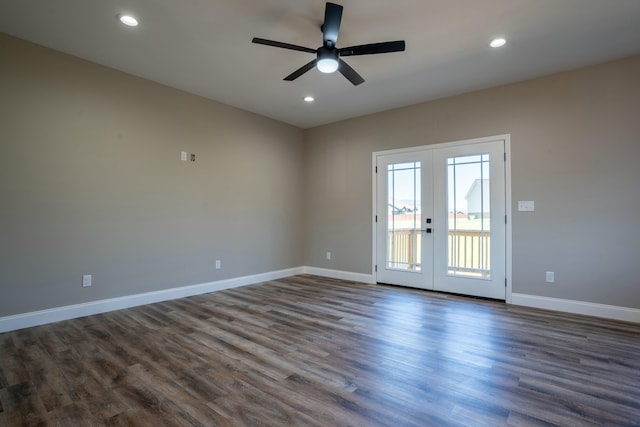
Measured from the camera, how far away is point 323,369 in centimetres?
233

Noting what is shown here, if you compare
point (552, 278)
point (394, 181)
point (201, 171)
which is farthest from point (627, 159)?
point (201, 171)

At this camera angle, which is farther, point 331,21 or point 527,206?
point 527,206

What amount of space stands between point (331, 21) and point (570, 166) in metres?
3.35

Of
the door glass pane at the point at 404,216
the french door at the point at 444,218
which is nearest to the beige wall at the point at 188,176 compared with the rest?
the french door at the point at 444,218

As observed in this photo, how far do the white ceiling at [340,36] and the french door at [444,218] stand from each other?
105 cm

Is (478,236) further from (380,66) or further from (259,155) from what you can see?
(259,155)

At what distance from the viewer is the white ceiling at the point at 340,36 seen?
8.68 feet

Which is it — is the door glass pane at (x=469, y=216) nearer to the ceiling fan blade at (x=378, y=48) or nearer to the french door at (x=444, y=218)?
the french door at (x=444, y=218)

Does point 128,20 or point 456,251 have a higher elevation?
point 128,20

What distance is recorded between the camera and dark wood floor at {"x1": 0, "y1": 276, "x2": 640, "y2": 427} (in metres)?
1.81

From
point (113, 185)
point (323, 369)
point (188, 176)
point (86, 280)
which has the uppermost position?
point (188, 176)

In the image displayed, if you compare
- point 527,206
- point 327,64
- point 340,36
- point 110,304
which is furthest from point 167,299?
point 527,206

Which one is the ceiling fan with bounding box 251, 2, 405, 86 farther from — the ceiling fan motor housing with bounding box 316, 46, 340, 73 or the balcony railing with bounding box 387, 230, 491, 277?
the balcony railing with bounding box 387, 230, 491, 277

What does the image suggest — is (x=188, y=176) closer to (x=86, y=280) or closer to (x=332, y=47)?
(x=86, y=280)
